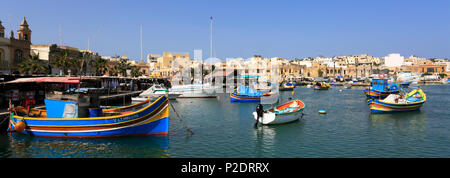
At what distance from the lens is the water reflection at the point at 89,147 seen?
17219 millimetres

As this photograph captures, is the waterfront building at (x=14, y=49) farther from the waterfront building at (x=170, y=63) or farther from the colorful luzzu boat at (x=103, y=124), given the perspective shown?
the waterfront building at (x=170, y=63)

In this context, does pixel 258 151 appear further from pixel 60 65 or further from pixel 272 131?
pixel 60 65

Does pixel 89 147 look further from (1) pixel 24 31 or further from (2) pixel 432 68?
(2) pixel 432 68

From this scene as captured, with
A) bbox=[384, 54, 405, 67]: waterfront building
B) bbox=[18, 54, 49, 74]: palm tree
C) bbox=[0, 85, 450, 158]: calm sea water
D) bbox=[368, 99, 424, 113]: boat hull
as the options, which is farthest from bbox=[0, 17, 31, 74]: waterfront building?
bbox=[384, 54, 405, 67]: waterfront building

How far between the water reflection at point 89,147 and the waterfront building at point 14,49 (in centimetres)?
2975

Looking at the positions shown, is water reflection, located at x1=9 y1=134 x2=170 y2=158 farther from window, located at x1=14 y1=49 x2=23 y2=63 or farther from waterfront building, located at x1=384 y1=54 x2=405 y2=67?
waterfront building, located at x1=384 y1=54 x2=405 y2=67

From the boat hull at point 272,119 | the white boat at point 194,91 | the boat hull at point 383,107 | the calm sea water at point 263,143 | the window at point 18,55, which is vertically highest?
the window at point 18,55

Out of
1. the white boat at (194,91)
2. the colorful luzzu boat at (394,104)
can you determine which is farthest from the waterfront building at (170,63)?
the colorful luzzu boat at (394,104)

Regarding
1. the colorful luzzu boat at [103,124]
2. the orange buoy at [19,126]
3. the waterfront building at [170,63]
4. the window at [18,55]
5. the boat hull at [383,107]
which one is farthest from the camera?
the waterfront building at [170,63]

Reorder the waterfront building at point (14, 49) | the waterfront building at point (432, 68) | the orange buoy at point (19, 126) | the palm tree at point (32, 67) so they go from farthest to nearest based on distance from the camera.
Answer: the waterfront building at point (432, 68), the waterfront building at point (14, 49), the palm tree at point (32, 67), the orange buoy at point (19, 126)

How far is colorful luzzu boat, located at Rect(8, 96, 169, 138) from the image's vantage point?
19.7m

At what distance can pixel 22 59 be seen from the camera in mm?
49062

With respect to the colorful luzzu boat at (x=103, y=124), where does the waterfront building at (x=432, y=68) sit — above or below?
above
